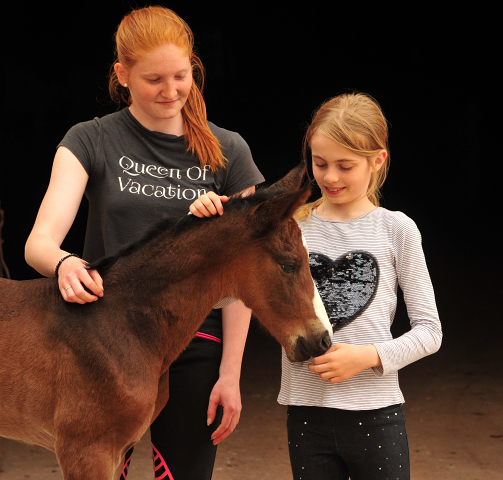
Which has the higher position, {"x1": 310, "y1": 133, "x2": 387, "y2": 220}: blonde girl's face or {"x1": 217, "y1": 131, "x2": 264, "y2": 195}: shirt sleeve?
{"x1": 217, "y1": 131, "x2": 264, "y2": 195}: shirt sleeve

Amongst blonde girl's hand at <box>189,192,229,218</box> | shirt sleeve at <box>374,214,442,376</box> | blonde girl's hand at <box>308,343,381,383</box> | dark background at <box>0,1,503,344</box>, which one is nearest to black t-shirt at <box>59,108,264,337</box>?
blonde girl's hand at <box>189,192,229,218</box>

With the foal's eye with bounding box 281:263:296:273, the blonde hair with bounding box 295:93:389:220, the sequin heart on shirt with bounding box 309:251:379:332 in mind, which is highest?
the blonde hair with bounding box 295:93:389:220

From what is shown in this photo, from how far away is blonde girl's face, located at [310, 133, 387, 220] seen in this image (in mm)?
2055

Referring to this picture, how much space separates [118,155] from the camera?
6.87 feet

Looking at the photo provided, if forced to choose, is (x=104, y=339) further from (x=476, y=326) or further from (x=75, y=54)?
(x=75, y=54)

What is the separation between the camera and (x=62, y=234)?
6.36 ft

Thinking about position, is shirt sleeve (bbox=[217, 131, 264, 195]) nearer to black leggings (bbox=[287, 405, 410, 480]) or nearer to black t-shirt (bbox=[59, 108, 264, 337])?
black t-shirt (bbox=[59, 108, 264, 337])

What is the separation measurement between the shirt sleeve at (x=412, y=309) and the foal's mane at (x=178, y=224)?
1.57 ft

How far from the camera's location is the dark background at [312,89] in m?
8.59

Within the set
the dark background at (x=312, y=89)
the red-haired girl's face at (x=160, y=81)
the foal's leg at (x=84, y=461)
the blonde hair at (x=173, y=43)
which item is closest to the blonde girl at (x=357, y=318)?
the blonde hair at (x=173, y=43)

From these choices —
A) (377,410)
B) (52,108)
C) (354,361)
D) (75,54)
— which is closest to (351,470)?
(377,410)

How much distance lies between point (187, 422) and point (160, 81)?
3.79ft

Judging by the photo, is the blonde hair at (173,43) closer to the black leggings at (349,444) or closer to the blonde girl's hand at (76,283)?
the blonde girl's hand at (76,283)

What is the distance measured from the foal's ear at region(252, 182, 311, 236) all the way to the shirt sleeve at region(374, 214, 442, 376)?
43 cm
